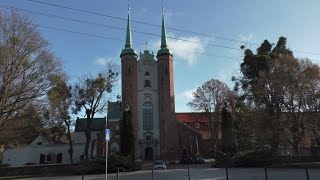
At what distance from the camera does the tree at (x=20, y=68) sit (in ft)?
92.6

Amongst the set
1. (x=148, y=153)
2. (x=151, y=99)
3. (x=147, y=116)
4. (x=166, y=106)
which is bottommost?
(x=148, y=153)

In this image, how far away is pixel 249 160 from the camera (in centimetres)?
4259

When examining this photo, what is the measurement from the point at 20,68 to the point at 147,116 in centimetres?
5135

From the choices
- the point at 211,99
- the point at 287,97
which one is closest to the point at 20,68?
the point at 287,97

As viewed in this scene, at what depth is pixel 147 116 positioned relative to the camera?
79.2 meters

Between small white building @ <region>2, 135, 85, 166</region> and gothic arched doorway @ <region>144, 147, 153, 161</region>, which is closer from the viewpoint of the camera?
small white building @ <region>2, 135, 85, 166</region>

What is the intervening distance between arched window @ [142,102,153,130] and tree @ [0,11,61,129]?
159ft

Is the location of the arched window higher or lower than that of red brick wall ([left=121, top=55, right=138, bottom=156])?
lower

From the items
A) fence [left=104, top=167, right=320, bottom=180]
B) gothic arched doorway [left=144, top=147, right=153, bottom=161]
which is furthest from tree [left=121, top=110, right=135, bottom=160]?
gothic arched doorway [left=144, top=147, right=153, bottom=161]

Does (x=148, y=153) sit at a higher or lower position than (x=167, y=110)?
lower

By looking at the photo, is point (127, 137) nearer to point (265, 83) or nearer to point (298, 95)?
point (265, 83)

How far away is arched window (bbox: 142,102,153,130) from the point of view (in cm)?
7831

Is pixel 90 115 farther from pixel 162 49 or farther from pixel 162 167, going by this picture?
pixel 162 49

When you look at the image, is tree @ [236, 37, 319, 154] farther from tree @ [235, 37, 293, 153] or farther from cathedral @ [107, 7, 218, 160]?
cathedral @ [107, 7, 218, 160]
